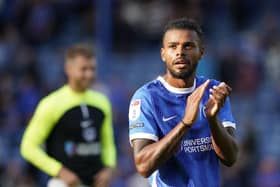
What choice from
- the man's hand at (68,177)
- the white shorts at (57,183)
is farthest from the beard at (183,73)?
the white shorts at (57,183)

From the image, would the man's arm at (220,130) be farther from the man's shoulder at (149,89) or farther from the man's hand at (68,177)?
the man's hand at (68,177)

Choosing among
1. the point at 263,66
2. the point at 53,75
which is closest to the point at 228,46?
the point at 263,66

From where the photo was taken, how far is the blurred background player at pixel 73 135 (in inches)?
354

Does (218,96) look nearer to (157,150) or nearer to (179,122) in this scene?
(179,122)

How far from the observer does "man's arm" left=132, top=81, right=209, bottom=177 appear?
5586mm

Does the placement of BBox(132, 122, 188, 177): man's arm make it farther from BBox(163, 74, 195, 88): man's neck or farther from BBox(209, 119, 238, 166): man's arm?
BBox(163, 74, 195, 88): man's neck

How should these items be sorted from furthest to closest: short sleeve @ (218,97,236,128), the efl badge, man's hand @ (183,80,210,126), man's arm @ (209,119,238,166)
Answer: short sleeve @ (218,97,236,128)
the efl badge
man's arm @ (209,119,238,166)
man's hand @ (183,80,210,126)

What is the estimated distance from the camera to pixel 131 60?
16.9 metres

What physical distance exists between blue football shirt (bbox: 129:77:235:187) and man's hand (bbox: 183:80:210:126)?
36cm

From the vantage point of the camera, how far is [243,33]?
660 inches

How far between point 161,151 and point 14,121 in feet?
33.7

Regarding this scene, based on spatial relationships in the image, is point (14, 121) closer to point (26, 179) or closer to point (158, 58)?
point (26, 179)

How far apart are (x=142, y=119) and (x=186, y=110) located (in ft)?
1.46

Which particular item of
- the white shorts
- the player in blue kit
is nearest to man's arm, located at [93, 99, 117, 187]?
the white shorts
